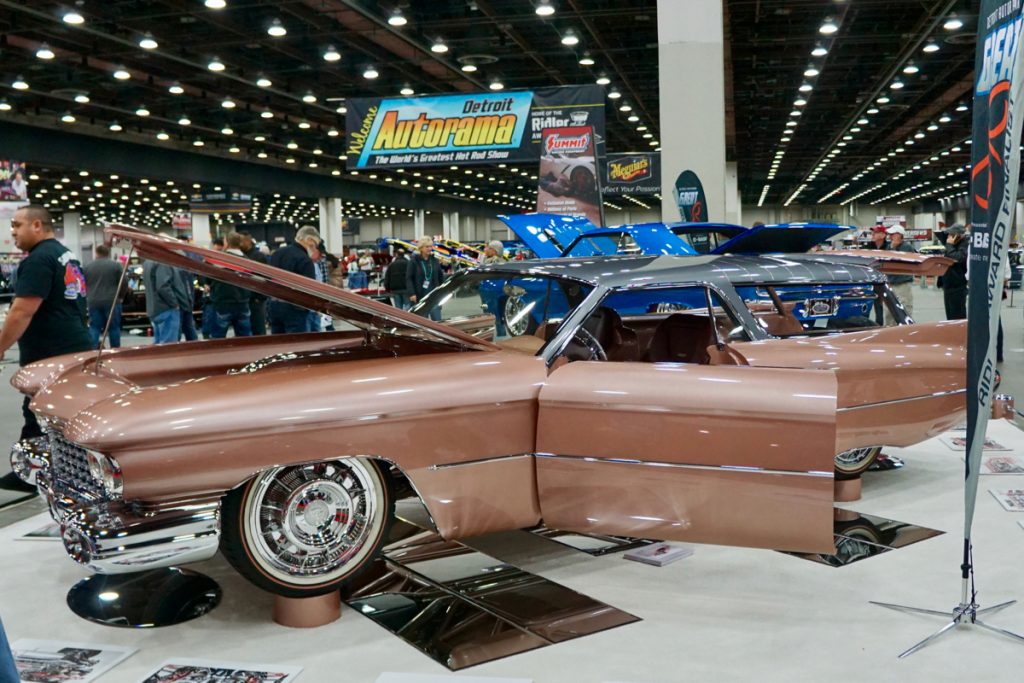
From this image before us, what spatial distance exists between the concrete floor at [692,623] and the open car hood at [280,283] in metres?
1.12

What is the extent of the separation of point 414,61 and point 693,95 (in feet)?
31.2

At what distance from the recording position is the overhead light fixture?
14828mm

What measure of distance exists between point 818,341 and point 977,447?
1438mm

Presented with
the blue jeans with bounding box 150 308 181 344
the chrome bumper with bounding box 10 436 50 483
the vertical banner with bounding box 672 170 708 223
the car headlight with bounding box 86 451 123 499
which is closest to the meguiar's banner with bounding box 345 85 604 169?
the vertical banner with bounding box 672 170 708 223

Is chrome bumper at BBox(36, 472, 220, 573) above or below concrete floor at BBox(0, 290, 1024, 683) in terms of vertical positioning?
above

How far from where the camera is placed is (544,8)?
1499cm

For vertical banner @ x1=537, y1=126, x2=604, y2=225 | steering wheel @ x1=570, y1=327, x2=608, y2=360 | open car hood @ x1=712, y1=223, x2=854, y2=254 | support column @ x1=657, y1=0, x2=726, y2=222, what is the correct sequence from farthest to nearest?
vertical banner @ x1=537, y1=126, x2=604, y2=225
support column @ x1=657, y1=0, x2=726, y2=222
open car hood @ x1=712, y1=223, x2=854, y2=254
steering wheel @ x1=570, y1=327, x2=608, y2=360

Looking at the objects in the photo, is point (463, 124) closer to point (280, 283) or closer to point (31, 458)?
point (31, 458)

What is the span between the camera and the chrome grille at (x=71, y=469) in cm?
334

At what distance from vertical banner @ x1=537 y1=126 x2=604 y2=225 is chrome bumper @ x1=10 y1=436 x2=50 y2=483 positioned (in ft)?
28.4

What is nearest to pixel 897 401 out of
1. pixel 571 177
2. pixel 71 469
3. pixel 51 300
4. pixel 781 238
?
pixel 781 238

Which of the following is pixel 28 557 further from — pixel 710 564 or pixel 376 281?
pixel 376 281

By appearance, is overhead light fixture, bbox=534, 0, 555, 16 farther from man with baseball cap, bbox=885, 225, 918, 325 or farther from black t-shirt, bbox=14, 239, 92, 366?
black t-shirt, bbox=14, 239, 92, 366

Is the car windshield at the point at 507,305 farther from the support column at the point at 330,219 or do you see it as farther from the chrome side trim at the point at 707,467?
the support column at the point at 330,219
